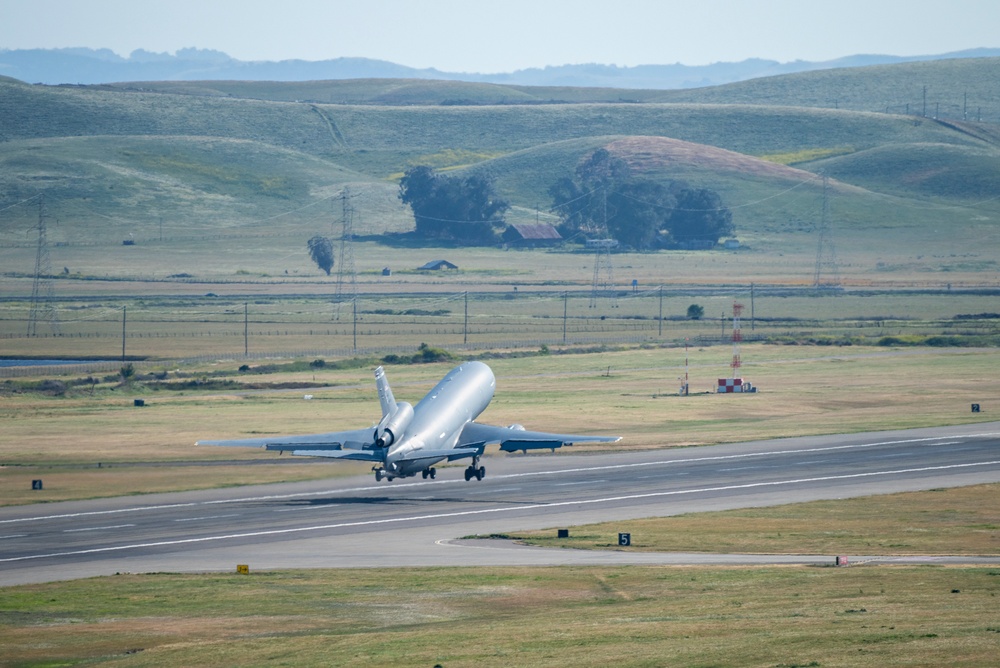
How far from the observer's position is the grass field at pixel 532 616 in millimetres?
39375

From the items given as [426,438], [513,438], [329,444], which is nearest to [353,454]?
[329,444]

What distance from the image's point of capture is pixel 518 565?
5866 cm

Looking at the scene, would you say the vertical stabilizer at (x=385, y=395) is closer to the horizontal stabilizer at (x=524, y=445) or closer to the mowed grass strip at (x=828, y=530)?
the horizontal stabilizer at (x=524, y=445)

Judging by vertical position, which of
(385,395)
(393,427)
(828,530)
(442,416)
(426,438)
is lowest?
(828,530)

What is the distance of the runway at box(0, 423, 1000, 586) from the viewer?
60.7 metres

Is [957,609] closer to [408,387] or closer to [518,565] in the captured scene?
[518,565]

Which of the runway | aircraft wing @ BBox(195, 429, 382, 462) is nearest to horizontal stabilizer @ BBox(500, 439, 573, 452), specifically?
the runway

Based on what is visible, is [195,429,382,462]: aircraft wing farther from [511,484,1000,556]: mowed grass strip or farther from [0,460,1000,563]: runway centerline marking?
[511,484,1000,556]: mowed grass strip

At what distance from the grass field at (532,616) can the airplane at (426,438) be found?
553 inches

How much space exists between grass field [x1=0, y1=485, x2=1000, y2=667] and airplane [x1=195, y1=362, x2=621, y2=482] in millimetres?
14038

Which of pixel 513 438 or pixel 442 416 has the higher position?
pixel 442 416

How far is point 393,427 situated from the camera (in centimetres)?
7069

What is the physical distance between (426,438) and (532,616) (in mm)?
27315

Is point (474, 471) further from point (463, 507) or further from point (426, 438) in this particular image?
point (426, 438)
